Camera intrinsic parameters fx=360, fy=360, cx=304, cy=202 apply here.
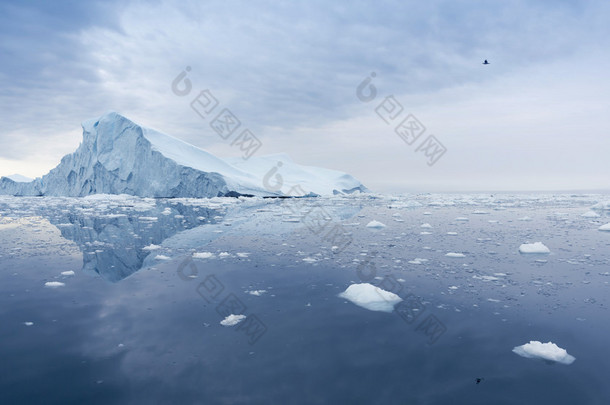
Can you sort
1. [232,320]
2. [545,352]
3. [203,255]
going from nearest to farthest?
[545,352]
[232,320]
[203,255]

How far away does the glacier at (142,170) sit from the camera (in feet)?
111

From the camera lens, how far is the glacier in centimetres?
3388

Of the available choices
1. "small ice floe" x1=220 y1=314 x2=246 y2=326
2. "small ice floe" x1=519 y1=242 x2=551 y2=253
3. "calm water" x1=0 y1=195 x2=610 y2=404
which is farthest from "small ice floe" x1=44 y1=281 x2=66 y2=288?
"small ice floe" x1=519 y1=242 x2=551 y2=253

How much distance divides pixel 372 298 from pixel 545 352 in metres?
2.09

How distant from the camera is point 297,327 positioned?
426 cm

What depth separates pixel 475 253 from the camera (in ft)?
27.6

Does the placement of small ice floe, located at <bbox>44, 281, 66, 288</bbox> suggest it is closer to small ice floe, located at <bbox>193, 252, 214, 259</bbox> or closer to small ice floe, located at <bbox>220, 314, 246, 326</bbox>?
small ice floe, located at <bbox>193, 252, 214, 259</bbox>

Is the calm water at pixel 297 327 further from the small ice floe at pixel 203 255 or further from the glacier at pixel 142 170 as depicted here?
the glacier at pixel 142 170

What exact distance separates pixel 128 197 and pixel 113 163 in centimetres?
365

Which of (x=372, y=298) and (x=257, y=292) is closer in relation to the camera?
(x=372, y=298)

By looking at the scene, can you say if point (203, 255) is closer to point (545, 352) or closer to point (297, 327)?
point (297, 327)

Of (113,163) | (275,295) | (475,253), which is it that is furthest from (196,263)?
(113,163)

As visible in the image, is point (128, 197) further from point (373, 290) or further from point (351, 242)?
point (373, 290)

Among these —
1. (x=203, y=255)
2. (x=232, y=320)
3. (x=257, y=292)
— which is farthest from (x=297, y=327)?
(x=203, y=255)
